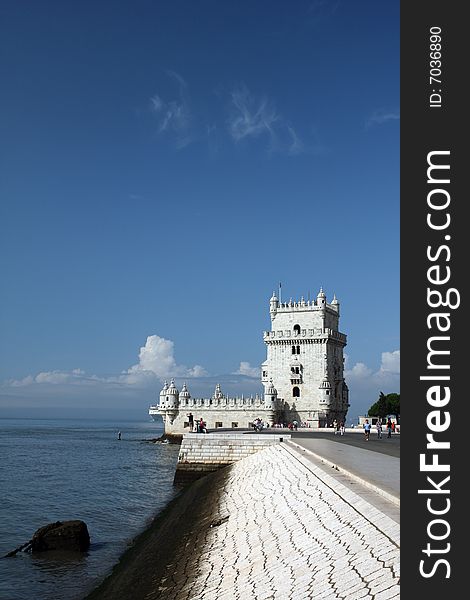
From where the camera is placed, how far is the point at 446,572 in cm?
715

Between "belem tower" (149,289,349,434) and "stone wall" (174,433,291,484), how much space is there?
3609 centimetres

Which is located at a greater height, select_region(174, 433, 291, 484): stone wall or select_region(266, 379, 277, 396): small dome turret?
select_region(266, 379, 277, 396): small dome turret

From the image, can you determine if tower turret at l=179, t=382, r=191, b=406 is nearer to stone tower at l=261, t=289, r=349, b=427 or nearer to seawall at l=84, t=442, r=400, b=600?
stone tower at l=261, t=289, r=349, b=427

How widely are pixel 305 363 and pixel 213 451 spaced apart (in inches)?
1508

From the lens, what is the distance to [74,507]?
3080 cm

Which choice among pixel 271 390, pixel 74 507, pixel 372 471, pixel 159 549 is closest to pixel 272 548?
pixel 372 471

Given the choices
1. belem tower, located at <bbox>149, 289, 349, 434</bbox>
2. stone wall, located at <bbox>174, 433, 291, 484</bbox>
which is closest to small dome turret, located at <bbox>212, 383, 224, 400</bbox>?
belem tower, located at <bbox>149, 289, 349, 434</bbox>

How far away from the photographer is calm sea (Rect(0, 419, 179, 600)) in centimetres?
1850

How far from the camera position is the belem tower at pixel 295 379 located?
73.6m

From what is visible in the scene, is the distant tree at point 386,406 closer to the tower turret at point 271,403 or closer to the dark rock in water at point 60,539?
the tower turret at point 271,403

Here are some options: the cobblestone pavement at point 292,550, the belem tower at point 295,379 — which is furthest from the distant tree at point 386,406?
the cobblestone pavement at point 292,550

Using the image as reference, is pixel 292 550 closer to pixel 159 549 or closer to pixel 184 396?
pixel 159 549

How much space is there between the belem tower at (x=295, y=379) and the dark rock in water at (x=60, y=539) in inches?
2065

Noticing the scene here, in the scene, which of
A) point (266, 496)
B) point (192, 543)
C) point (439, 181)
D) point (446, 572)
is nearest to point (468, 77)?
point (439, 181)
